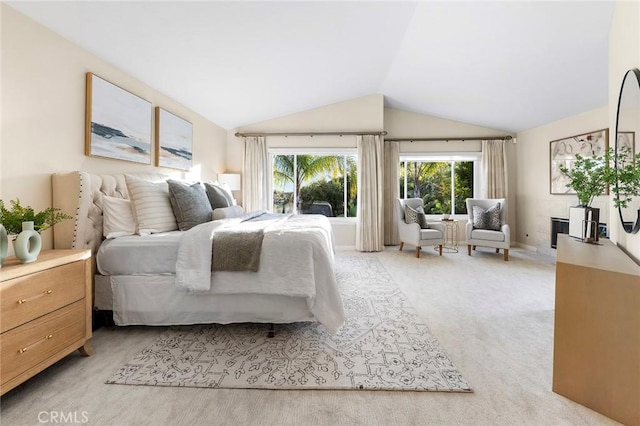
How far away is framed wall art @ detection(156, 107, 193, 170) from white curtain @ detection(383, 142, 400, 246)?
355 centimetres

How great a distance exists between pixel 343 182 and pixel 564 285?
436 centimetres

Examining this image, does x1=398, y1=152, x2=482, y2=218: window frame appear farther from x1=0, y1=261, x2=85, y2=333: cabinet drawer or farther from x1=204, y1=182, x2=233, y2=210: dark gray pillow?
x1=0, y1=261, x2=85, y2=333: cabinet drawer

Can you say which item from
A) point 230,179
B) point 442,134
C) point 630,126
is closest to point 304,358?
point 630,126

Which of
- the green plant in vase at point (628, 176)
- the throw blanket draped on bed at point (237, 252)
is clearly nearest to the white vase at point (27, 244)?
the throw blanket draped on bed at point (237, 252)

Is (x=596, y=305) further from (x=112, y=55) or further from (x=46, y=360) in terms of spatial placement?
(x=112, y=55)

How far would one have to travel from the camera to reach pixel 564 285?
1504 mm

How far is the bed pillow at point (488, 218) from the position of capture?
4.87 metres

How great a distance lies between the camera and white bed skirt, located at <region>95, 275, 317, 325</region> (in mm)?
2100

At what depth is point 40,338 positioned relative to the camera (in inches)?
58.7

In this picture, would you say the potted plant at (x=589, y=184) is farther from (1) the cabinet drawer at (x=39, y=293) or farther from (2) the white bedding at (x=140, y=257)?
(1) the cabinet drawer at (x=39, y=293)

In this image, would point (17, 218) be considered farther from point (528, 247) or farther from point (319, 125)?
point (528, 247)

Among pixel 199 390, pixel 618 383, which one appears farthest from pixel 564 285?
pixel 199 390

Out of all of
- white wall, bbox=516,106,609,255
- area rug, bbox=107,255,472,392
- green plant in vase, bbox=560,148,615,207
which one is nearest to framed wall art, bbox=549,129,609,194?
white wall, bbox=516,106,609,255

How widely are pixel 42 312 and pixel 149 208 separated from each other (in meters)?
1.10
